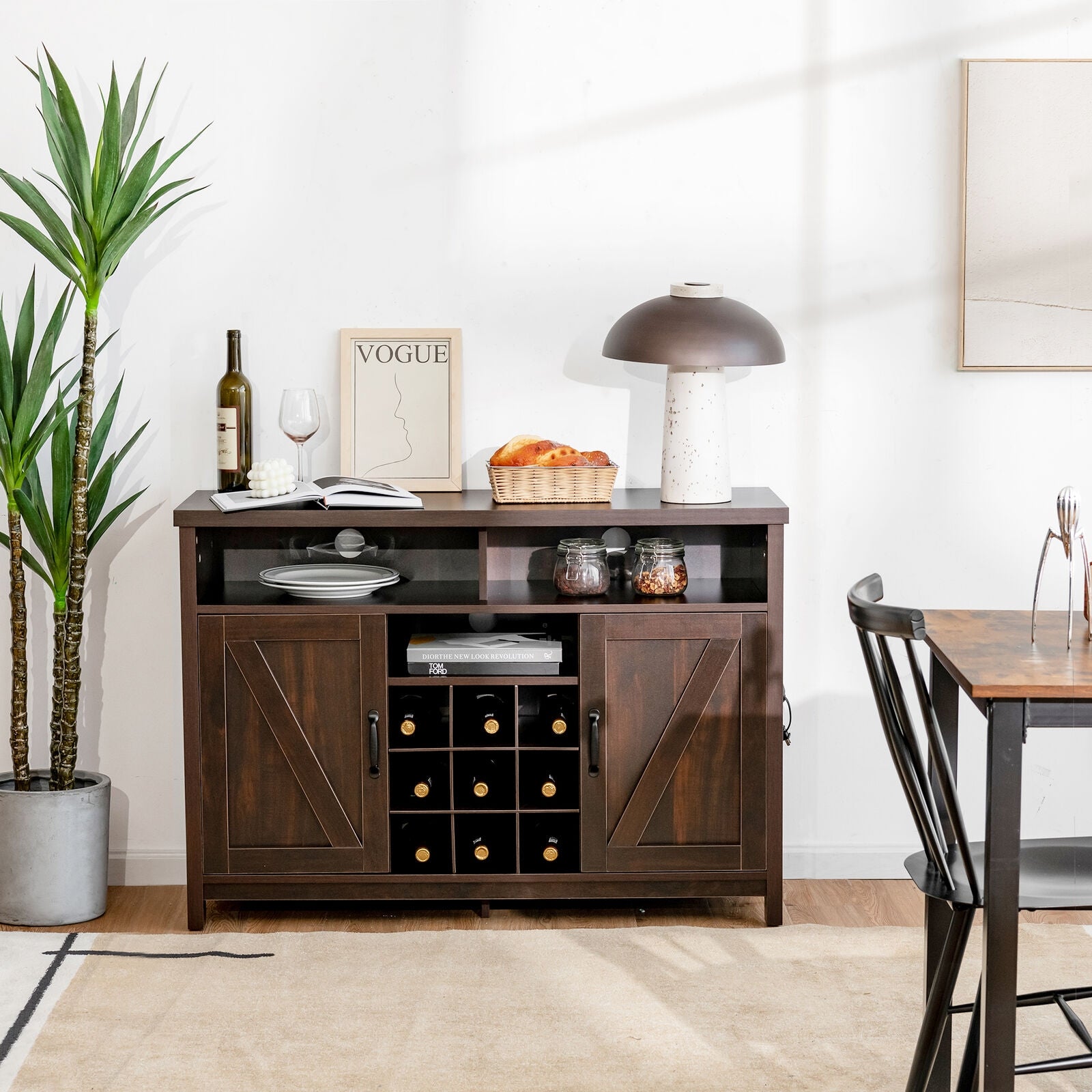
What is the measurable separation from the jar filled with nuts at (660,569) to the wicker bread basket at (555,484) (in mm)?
168

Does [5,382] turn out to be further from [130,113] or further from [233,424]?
[130,113]

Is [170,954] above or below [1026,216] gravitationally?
below

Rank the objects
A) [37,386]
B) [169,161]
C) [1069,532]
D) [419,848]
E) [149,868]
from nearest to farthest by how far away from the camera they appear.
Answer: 1. [1069,532]
2. [169,161]
3. [37,386]
4. [419,848]
5. [149,868]

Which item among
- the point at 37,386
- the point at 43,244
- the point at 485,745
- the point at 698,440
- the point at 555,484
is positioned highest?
the point at 43,244

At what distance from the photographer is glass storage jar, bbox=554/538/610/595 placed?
10.3ft

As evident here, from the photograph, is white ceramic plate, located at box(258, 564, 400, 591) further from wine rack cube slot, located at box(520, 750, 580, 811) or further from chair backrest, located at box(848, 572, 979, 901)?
chair backrest, located at box(848, 572, 979, 901)

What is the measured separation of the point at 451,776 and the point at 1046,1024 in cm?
142

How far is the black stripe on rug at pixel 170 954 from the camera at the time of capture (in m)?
3.02

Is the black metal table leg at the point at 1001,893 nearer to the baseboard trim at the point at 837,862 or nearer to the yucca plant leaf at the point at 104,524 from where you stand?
the baseboard trim at the point at 837,862

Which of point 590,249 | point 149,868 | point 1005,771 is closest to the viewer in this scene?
point 1005,771

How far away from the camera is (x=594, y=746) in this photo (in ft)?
10.2

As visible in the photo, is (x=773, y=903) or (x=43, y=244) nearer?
(x=43, y=244)

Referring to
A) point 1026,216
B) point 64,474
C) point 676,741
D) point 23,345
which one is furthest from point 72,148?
point 1026,216

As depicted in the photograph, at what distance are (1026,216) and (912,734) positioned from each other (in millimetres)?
1858
